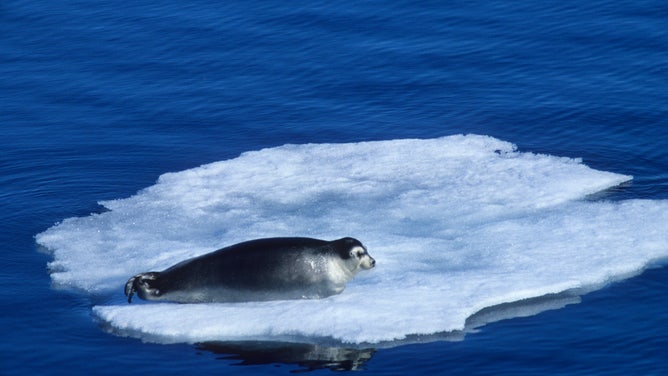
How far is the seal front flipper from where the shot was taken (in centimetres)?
1220

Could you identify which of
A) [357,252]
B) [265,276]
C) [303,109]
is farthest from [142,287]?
[303,109]

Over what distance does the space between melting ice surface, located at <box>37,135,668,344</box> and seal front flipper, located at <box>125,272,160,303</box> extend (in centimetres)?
11

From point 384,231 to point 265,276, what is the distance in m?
1.97

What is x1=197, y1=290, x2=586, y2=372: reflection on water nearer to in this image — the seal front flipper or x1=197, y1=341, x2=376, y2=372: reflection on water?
x1=197, y1=341, x2=376, y2=372: reflection on water

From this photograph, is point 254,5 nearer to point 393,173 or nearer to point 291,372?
point 393,173

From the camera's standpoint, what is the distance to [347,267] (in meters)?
12.2

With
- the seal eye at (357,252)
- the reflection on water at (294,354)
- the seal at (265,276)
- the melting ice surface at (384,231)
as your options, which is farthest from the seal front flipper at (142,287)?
the seal eye at (357,252)

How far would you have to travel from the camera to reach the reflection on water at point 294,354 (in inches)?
439

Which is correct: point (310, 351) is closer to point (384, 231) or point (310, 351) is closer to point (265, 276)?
point (265, 276)

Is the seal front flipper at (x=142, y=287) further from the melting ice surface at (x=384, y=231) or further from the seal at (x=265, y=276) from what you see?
the melting ice surface at (x=384, y=231)

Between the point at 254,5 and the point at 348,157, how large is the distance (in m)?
8.80

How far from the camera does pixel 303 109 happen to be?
19.2m

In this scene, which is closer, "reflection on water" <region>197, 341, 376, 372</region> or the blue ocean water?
"reflection on water" <region>197, 341, 376, 372</region>

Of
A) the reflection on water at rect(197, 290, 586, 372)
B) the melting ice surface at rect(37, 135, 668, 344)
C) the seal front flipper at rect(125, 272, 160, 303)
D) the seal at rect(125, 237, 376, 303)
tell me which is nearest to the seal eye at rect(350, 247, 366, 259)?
the seal at rect(125, 237, 376, 303)
